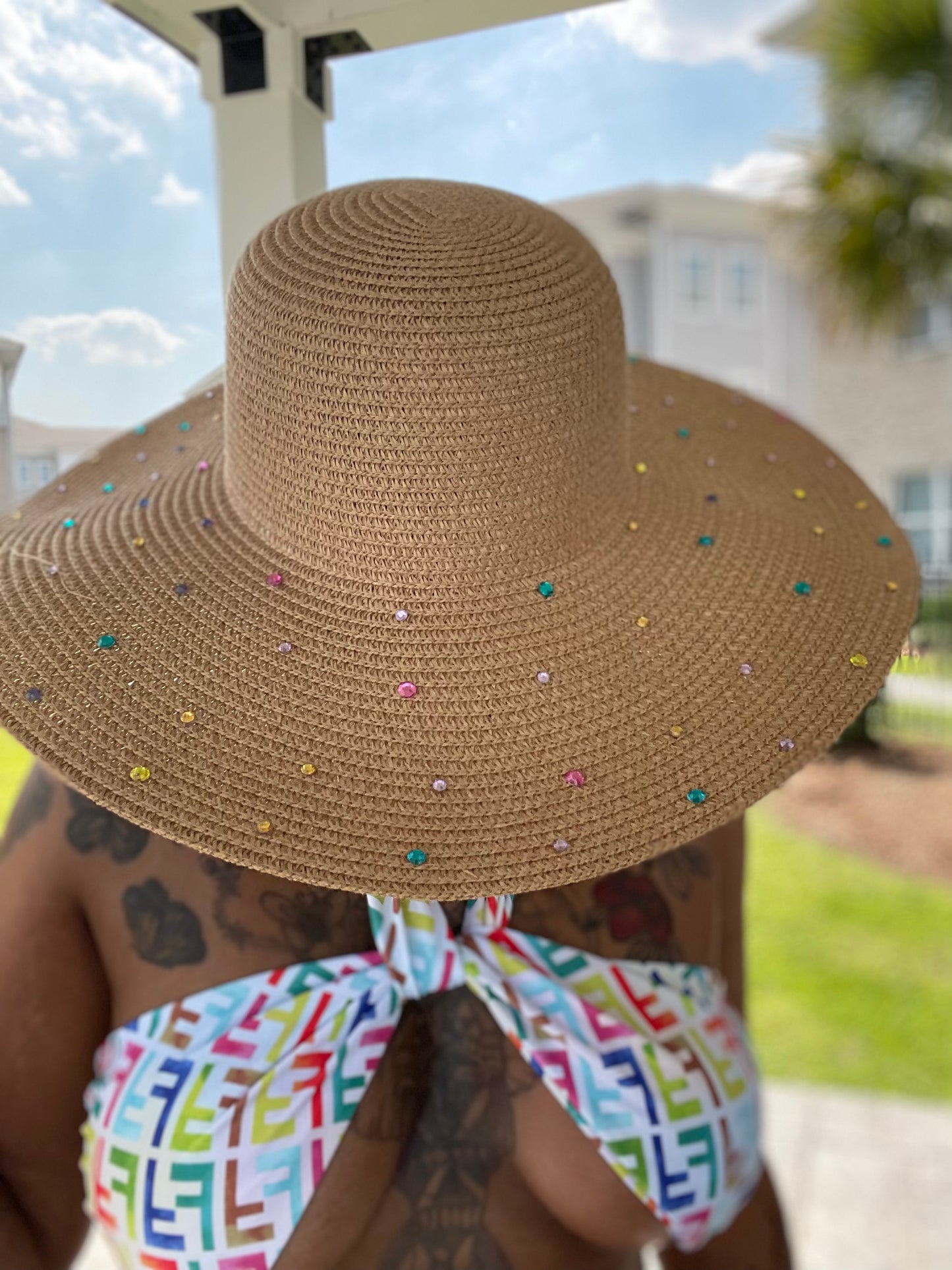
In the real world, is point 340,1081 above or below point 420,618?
below

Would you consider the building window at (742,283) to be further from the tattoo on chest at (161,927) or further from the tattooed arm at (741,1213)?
the tattoo on chest at (161,927)

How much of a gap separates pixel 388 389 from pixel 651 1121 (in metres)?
0.54

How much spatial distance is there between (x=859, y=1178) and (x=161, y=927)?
255 centimetres

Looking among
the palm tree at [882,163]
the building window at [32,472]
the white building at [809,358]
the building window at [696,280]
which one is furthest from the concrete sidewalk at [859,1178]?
the building window at [696,280]

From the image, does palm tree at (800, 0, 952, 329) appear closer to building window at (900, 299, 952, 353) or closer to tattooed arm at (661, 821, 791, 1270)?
tattooed arm at (661, 821, 791, 1270)

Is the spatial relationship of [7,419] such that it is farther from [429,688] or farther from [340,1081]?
[340,1081]

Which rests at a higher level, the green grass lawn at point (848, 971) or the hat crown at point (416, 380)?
the hat crown at point (416, 380)

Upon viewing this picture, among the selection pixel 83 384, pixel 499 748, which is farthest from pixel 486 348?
pixel 83 384

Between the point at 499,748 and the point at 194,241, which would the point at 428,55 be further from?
the point at 499,748

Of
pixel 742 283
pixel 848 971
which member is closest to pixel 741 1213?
pixel 848 971

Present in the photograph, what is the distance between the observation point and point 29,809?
2.56ft

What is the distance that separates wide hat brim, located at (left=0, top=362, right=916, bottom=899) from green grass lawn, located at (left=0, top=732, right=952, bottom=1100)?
236 cm

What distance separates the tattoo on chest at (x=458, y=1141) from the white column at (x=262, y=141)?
70 centimetres

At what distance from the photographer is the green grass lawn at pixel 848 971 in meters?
3.22
